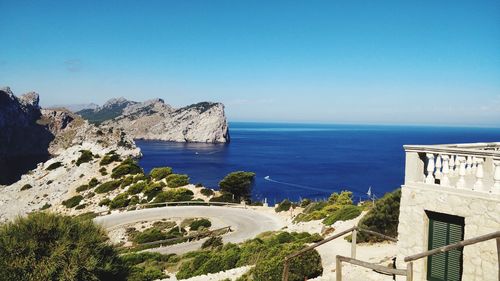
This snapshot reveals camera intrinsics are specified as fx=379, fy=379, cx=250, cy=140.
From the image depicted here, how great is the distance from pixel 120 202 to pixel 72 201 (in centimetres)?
1216

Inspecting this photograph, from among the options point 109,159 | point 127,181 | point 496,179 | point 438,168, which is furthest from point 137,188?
point 496,179

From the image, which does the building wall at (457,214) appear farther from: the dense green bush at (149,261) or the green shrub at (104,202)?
the green shrub at (104,202)

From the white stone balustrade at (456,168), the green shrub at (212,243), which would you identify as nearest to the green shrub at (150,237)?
the green shrub at (212,243)

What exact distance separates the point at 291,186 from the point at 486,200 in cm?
8282

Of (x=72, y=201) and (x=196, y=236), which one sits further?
(x=72, y=201)

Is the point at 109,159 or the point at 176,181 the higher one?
the point at 109,159

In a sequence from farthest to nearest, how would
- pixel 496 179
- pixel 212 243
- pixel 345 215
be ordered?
1. pixel 212 243
2. pixel 345 215
3. pixel 496 179

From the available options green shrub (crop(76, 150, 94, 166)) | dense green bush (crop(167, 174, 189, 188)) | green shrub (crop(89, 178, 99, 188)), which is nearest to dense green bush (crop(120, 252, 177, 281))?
dense green bush (crop(167, 174, 189, 188))

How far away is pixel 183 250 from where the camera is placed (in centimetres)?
2706

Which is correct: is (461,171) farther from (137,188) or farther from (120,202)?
(137,188)

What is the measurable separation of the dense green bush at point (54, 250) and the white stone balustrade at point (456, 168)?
811 centimetres

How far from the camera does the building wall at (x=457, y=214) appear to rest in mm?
6922

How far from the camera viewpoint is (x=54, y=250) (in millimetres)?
9547

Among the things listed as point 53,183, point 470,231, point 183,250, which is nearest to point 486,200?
point 470,231
